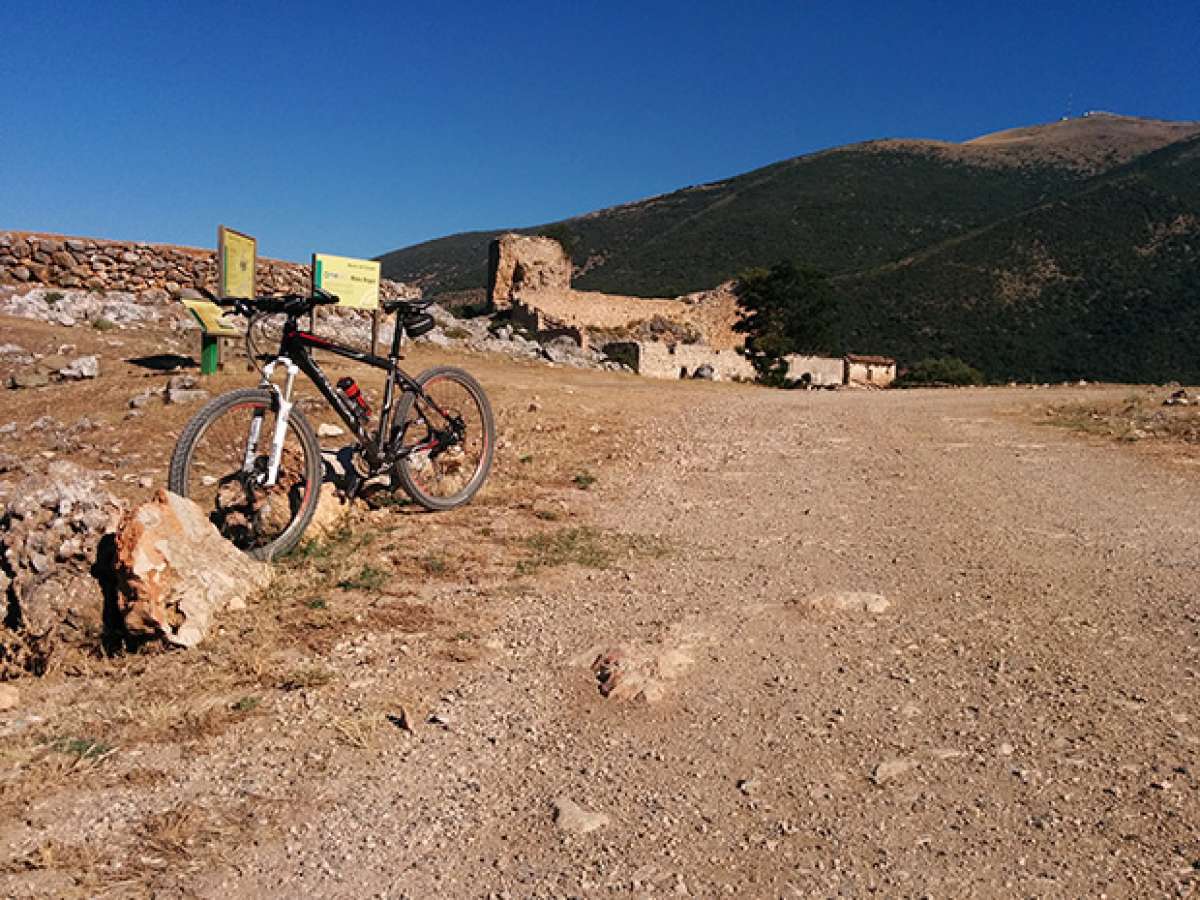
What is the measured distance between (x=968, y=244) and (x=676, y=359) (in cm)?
3752

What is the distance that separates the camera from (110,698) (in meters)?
2.76

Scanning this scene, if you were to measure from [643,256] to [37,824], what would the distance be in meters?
68.1

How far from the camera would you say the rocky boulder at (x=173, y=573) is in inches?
120

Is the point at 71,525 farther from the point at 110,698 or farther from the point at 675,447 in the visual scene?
the point at 675,447

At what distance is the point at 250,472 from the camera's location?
389cm

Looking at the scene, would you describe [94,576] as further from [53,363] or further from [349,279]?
A: [53,363]

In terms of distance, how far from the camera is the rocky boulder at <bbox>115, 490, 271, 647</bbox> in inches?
120

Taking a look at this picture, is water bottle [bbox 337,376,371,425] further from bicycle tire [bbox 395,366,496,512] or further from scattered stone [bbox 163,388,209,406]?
scattered stone [bbox 163,388,209,406]

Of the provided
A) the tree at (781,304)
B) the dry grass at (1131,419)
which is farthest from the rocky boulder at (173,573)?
the tree at (781,304)

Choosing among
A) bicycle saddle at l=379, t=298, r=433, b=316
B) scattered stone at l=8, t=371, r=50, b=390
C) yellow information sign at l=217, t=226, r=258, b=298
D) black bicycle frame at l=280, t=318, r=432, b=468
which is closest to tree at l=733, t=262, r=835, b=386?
yellow information sign at l=217, t=226, r=258, b=298

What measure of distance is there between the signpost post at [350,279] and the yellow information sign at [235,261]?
71cm

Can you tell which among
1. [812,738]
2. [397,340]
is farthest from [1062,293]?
[812,738]

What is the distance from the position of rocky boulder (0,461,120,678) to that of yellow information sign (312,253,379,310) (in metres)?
6.46

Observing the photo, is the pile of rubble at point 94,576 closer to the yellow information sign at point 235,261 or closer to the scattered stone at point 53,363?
the yellow information sign at point 235,261
